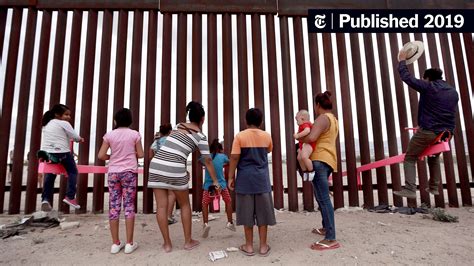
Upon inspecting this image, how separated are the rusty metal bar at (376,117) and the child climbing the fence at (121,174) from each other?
3631 millimetres

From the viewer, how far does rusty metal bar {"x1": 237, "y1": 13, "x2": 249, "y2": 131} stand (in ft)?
15.1

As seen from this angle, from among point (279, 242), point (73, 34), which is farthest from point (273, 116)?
point (73, 34)

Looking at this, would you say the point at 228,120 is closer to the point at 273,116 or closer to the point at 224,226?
the point at 273,116

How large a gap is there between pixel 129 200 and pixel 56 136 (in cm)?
171

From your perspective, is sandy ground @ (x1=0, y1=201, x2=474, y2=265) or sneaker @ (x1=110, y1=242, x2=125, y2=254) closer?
sandy ground @ (x1=0, y1=201, x2=474, y2=265)

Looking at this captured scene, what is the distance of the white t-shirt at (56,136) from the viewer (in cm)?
380

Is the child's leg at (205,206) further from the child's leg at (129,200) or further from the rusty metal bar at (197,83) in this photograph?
the child's leg at (129,200)

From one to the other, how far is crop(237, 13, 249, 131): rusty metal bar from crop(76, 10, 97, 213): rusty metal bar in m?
2.36

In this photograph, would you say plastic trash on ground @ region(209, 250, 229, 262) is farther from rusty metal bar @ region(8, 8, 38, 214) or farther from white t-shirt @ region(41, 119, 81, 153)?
rusty metal bar @ region(8, 8, 38, 214)

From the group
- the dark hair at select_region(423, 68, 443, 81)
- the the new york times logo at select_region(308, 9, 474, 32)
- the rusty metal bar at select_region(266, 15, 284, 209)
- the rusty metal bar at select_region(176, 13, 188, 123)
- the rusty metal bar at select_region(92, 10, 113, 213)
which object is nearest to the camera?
the dark hair at select_region(423, 68, 443, 81)

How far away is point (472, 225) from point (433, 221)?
41 centimetres

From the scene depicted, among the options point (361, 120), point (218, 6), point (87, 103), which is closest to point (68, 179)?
point (87, 103)

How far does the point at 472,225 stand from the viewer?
362 cm

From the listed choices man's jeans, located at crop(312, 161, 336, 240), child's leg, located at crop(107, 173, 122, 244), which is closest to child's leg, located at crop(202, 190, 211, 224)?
child's leg, located at crop(107, 173, 122, 244)
